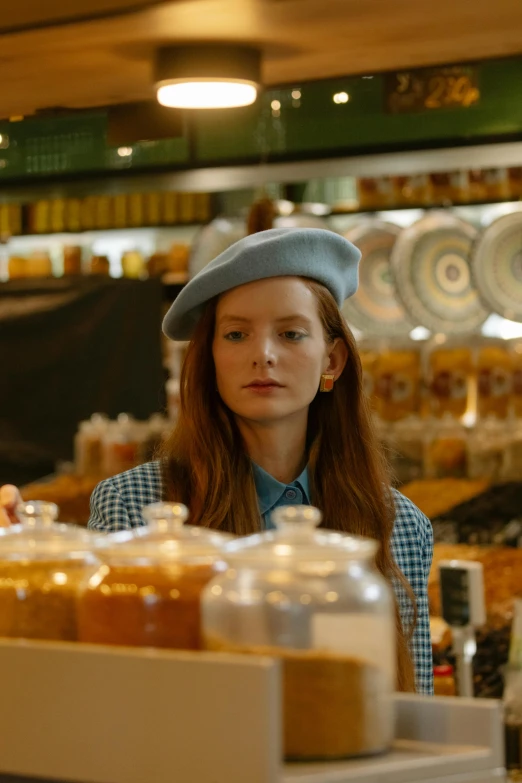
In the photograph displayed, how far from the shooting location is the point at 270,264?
6.21 feet

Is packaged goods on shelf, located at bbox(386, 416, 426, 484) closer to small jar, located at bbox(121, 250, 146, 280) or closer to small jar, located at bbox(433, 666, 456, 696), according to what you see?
small jar, located at bbox(121, 250, 146, 280)

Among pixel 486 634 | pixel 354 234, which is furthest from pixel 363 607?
pixel 354 234

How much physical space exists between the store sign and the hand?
230 centimetres

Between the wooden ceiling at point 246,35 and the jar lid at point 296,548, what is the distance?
1.32m

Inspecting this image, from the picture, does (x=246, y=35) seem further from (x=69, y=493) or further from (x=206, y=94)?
(x=69, y=493)

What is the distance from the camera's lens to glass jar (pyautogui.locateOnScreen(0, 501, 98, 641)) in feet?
3.83

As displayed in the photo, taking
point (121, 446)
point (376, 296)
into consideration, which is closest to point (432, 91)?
point (376, 296)

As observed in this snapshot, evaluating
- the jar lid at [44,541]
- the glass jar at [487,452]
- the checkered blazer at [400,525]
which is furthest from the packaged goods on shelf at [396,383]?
the jar lid at [44,541]

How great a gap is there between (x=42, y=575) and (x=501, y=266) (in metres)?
3.69

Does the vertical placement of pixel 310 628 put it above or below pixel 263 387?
below

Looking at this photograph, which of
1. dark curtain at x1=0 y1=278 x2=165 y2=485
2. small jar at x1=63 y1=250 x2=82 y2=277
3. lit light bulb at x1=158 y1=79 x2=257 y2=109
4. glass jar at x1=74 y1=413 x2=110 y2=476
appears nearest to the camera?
lit light bulb at x1=158 y1=79 x2=257 y2=109

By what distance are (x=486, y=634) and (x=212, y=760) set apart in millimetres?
2922

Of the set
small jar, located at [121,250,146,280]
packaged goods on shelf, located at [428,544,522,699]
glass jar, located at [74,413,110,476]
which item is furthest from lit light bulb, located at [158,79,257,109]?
small jar, located at [121,250,146,280]

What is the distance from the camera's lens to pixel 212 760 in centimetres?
97
